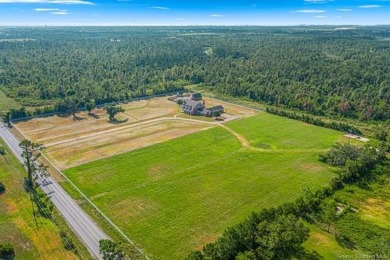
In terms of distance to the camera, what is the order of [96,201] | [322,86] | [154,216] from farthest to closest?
[322,86] < [96,201] < [154,216]

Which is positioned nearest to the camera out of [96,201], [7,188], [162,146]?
[96,201]

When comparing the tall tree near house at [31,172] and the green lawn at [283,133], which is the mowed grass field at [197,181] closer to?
the green lawn at [283,133]

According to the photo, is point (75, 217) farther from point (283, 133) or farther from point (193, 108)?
point (193, 108)

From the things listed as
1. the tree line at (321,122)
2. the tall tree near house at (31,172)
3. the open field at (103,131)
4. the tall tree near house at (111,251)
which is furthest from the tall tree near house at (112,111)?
the tall tree near house at (111,251)

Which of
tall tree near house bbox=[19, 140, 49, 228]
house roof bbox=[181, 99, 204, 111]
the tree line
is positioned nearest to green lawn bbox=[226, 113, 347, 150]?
the tree line

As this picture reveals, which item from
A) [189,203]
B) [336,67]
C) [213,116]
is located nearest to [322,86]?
[336,67]

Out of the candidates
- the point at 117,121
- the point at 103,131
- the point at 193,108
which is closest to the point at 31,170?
the point at 103,131

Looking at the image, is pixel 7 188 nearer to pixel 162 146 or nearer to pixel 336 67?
pixel 162 146

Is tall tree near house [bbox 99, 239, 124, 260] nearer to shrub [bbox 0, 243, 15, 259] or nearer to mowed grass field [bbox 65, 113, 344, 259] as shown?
mowed grass field [bbox 65, 113, 344, 259]
